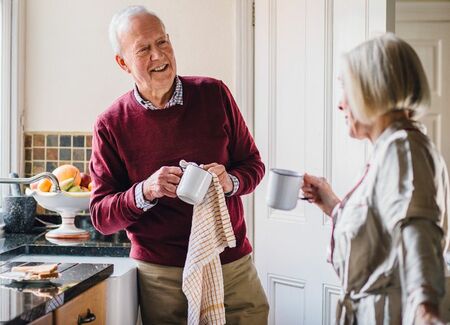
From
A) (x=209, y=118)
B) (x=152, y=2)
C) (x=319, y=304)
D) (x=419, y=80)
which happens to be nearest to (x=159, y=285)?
(x=209, y=118)

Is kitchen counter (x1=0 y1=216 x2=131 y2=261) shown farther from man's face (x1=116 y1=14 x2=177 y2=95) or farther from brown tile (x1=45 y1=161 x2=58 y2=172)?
man's face (x1=116 y1=14 x2=177 y2=95)

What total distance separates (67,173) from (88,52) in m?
0.56

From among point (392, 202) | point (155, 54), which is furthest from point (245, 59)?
point (392, 202)

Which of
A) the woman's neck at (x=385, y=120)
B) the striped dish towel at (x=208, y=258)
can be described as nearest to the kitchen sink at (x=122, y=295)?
the striped dish towel at (x=208, y=258)

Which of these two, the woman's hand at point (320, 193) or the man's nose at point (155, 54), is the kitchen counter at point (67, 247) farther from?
the woman's hand at point (320, 193)

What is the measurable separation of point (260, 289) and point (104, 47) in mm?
1301

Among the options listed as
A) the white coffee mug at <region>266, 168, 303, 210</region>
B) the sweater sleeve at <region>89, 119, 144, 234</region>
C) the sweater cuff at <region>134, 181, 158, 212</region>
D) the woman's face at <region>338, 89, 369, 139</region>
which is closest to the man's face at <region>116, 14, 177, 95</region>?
the sweater sleeve at <region>89, 119, 144, 234</region>

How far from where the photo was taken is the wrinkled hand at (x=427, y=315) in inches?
47.6

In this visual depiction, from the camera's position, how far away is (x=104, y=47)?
285 cm

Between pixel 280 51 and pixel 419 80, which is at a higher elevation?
pixel 280 51

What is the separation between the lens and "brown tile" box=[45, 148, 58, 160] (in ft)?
9.49

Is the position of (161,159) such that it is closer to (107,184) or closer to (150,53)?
(107,184)

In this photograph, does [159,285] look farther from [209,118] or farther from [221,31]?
[221,31]

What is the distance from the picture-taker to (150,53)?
200 centimetres
